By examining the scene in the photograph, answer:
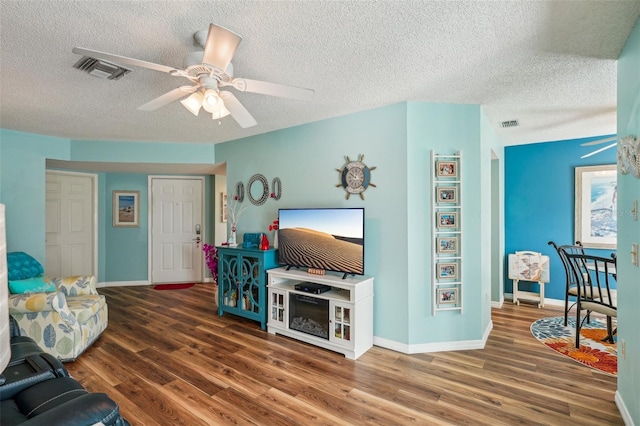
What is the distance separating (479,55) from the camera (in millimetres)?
2197

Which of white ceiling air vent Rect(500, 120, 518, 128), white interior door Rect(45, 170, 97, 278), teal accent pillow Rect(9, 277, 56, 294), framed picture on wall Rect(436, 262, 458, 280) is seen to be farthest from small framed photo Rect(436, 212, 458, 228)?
white interior door Rect(45, 170, 97, 278)

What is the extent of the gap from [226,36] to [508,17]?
1506 millimetres

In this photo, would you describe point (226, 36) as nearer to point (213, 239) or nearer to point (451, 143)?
point (451, 143)

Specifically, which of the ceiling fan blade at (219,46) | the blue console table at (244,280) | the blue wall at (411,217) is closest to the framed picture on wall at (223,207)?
the blue console table at (244,280)

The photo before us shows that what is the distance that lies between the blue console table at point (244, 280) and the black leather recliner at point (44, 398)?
6.99 feet

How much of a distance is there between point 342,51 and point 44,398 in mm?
2397

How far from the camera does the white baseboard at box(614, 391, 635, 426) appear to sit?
2010 mm

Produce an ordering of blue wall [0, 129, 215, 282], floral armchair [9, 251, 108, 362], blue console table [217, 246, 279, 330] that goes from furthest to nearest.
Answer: blue wall [0, 129, 215, 282], blue console table [217, 246, 279, 330], floral armchair [9, 251, 108, 362]

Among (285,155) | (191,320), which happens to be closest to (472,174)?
(285,155)

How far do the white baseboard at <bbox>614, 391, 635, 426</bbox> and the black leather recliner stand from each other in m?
2.82

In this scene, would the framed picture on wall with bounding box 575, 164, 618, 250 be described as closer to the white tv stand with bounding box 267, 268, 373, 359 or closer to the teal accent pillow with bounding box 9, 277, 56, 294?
the white tv stand with bounding box 267, 268, 373, 359

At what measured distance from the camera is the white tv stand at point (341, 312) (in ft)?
9.91

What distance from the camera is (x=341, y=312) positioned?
10.1 ft

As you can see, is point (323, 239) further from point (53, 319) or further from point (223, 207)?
point (223, 207)
